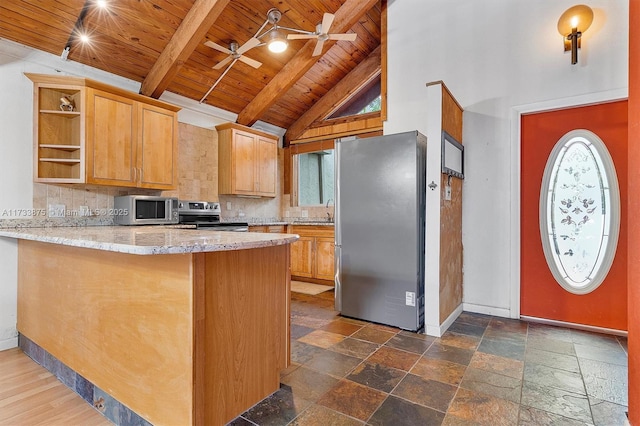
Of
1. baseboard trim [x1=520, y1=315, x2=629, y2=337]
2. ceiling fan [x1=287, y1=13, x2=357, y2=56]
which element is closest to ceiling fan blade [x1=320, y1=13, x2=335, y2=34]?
ceiling fan [x1=287, y1=13, x2=357, y2=56]

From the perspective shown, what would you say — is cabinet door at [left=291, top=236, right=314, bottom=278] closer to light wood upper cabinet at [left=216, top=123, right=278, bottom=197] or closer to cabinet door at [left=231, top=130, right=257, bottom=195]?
light wood upper cabinet at [left=216, top=123, right=278, bottom=197]

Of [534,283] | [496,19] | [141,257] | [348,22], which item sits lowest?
[534,283]

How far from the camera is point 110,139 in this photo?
3143 millimetres

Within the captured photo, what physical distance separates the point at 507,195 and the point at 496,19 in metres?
1.87

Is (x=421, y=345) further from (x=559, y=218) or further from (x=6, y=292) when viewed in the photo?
(x=6, y=292)

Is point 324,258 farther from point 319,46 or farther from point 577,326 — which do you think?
point 577,326

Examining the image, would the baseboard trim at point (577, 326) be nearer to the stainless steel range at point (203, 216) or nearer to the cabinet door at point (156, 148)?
the stainless steel range at point (203, 216)

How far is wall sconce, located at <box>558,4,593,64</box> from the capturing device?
113 inches

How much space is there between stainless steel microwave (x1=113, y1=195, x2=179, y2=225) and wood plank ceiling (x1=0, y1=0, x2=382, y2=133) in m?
1.36

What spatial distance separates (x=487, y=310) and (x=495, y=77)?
247 centimetres

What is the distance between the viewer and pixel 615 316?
279 cm

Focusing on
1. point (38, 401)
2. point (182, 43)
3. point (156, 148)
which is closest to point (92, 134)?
point (156, 148)

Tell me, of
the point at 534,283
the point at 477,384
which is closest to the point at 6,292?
the point at 477,384

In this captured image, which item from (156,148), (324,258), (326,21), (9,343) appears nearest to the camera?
(9,343)
